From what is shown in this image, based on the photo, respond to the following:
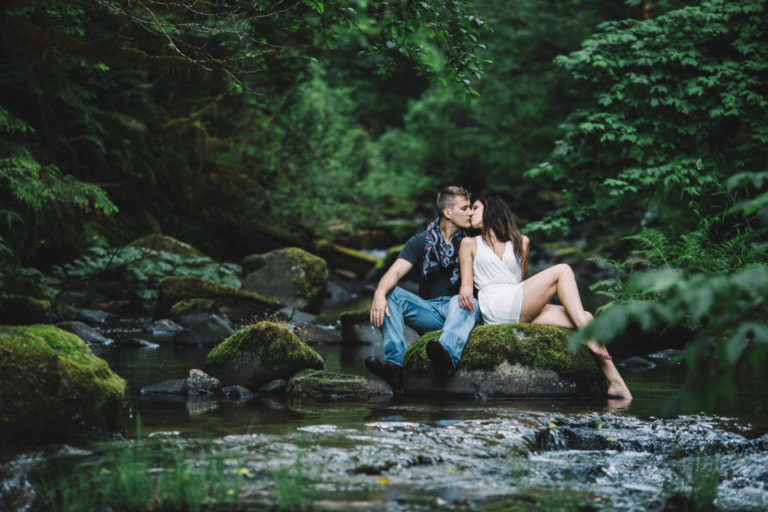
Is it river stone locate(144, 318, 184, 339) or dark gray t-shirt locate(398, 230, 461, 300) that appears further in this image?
river stone locate(144, 318, 184, 339)

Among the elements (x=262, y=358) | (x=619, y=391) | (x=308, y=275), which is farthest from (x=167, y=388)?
(x=308, y=275)

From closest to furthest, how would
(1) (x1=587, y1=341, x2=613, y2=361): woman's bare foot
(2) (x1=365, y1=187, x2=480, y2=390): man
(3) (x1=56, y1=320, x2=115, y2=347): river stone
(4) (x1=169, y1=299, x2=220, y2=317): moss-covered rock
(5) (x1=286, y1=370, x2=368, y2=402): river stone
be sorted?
(1) (x1=587, y1=341, x2=613, y2=361): woman's bare foot, (5) (x1=286, y1=370, x2=368, y2=402): river stone, (2) (x1=365, y1=187, x2=480, y2=390): man, (3) (x1=56, y1=320, x2=115, y2=347): river stone, (4) (x1=169, y1=299, x2=220, y2=317): moss-covered rock

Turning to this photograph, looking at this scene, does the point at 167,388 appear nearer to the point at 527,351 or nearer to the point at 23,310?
the point at 527,351

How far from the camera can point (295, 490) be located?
3.33 metres

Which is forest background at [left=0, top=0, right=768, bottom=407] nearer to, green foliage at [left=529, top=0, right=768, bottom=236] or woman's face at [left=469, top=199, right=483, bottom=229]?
green foliage at [left=529, top=0, right=768, bottom=236]

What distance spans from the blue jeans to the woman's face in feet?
2.56

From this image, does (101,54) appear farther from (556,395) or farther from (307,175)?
(307,175)

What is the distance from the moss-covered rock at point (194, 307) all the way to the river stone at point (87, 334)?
5.59 ft

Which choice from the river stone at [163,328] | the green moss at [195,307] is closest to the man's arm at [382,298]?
the river stone at [163,328]

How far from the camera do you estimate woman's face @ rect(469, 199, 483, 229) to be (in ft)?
23.8

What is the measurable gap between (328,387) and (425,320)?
1231 mm

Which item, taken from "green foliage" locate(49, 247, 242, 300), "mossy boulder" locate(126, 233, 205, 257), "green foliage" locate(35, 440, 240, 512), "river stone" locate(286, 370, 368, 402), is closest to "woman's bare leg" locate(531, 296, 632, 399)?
"river stone" locate(286, 370, 368, 402)

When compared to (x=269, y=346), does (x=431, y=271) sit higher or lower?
higher

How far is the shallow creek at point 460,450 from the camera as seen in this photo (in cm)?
372
